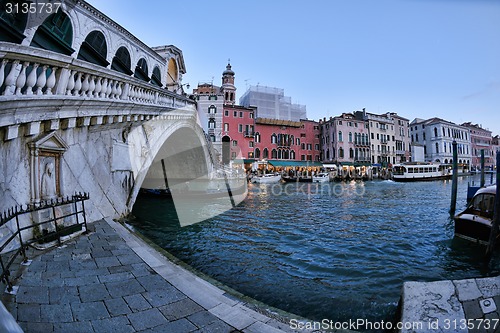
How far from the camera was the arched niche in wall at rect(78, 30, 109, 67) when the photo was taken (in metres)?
8.73

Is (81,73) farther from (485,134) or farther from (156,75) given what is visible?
(485,134)

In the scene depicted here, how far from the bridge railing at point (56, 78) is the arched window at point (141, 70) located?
4.83m

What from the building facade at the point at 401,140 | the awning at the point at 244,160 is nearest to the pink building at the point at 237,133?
the awning at the point at 244,160

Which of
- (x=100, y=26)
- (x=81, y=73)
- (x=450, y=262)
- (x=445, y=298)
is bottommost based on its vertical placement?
(x=450, y=262)

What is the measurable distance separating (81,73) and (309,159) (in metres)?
43.8

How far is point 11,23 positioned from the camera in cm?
609

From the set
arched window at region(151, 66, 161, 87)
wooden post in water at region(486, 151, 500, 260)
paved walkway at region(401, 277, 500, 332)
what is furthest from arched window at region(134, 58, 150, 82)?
wooden post in water at region(486, 151, 500, 260)

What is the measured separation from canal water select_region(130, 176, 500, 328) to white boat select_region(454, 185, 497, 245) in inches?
12.7

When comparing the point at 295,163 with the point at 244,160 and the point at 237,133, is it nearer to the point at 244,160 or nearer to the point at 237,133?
the point at 244,160

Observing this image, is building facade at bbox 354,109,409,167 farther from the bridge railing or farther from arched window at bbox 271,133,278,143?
the bridge railing

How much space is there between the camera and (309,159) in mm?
46750

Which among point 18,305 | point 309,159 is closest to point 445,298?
point 18,305

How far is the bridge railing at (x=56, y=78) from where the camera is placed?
377cm

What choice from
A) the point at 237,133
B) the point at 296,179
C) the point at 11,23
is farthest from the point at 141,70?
the point at 296,179
